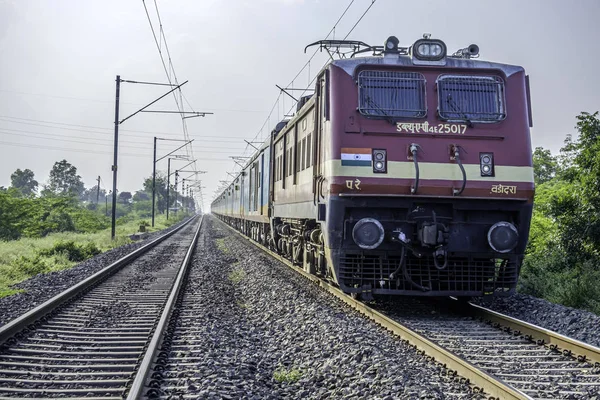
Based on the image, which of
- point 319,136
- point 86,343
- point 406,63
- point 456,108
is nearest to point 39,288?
point 86,343

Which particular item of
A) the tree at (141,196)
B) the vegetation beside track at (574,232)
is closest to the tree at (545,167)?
the vegetation beside track at (574,232)

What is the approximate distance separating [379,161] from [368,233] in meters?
0.95

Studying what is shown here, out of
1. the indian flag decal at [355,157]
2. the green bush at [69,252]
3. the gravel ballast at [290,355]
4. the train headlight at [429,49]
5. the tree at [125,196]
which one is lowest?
the gravel ballast at [290,355]

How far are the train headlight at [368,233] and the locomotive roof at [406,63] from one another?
2.03 m

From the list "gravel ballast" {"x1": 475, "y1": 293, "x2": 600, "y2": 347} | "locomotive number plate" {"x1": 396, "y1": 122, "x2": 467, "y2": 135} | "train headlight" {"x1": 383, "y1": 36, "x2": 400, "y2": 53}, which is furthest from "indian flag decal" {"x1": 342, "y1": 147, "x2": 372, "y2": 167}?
"gravel ballast" {"x1": 475, "y1": 293, "x2": 600, "y2": 347}

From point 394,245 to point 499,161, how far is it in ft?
5.81

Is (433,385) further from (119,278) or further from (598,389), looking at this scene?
(119,278)

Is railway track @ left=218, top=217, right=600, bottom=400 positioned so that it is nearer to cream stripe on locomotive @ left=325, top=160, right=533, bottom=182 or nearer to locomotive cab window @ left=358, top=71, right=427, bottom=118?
cream stripe on locomotive @ left=325, top=160, right=533, bottom=182

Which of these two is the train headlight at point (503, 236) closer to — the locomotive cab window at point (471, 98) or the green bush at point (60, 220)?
the locomotive cab window at point (471, 98)

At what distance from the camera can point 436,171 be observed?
25.2 feet

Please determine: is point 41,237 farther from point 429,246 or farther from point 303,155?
point 429,246

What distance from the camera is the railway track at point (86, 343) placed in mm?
4809

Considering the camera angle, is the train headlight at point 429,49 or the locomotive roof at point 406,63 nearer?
the locomotive roof at point 406,63

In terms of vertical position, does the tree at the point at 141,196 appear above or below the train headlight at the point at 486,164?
above
